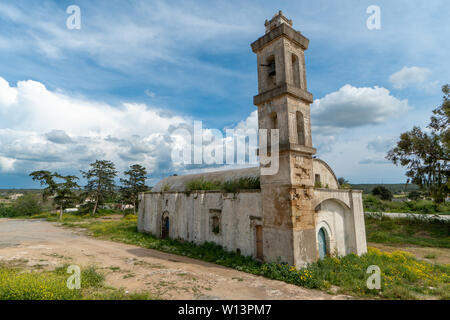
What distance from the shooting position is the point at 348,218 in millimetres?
13414

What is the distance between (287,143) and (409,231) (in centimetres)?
2340

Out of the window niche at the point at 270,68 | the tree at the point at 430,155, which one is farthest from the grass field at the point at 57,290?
the tree at the point at 430,155

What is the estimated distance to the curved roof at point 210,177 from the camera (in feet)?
49.6

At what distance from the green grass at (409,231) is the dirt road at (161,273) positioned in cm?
1862

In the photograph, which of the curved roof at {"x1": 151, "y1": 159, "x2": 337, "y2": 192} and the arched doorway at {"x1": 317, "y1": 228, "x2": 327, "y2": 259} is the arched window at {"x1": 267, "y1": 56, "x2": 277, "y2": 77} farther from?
the arched doorway at {"x1": 317, "y1": 228, "x2": 327, "y2": 259}

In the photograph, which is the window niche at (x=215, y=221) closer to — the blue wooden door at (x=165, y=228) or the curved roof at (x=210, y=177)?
the curved roof at (x=210, y=177)

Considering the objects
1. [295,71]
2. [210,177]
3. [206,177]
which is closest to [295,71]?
[295,71]

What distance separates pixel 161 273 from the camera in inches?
392

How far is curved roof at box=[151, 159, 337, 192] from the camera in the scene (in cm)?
1512

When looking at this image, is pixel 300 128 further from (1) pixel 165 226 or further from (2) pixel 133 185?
(2) pixel 133 185

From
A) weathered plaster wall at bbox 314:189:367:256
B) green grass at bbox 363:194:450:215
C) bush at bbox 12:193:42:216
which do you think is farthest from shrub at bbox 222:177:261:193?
bush at bbox 12:193:42:216
